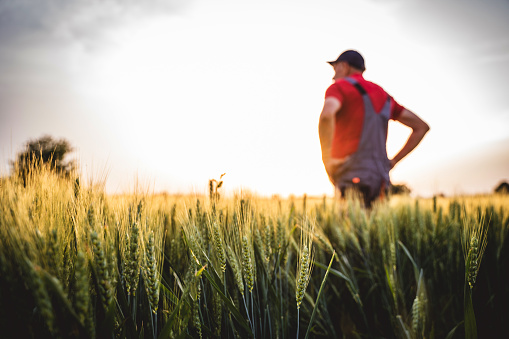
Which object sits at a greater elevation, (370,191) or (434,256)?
(370,191)

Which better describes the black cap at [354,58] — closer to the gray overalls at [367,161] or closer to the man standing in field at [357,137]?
the man standing in field at [357,137]

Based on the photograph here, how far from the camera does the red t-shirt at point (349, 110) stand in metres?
2.75

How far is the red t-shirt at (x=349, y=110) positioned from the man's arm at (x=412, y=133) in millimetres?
564

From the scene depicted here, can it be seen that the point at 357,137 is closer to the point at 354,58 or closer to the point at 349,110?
the point at 349,110

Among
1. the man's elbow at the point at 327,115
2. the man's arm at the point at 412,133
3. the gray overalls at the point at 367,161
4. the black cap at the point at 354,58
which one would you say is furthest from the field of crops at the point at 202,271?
the black cap at the point at 354,58

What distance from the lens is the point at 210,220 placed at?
0.83 m

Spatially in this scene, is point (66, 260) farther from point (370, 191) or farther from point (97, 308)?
point (370, 191)

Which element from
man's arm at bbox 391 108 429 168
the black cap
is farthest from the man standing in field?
man's arm at bbox 391 108 429 168

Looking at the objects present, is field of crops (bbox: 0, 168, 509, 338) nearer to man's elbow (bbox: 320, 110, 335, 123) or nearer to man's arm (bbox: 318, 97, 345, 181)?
man's arm (bbox: 318, 97, 345, 181)

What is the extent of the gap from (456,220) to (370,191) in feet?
3.67

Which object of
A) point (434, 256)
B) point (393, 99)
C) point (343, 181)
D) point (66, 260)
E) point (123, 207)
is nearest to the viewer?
point (66, 260)

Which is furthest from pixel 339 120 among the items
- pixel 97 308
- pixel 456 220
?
pixel 97 308

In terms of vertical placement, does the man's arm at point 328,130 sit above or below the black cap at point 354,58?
below

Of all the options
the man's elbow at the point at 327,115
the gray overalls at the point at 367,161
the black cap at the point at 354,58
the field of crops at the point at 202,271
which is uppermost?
the black cap at the point at 354,58
